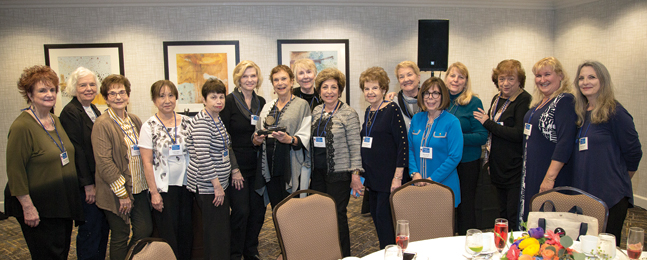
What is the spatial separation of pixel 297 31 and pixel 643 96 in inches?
184

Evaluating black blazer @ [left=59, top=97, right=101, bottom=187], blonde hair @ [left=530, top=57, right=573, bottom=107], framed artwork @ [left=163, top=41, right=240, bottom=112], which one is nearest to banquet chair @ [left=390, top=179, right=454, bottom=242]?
blonde hair @ [left=530, top=57, right=573, bottom=107]

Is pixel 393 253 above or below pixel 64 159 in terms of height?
→ below

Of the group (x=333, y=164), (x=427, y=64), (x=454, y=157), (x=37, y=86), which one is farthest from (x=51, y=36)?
(x=454, y=157)

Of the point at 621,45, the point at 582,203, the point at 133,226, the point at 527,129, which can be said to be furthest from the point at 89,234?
the point at 621,45

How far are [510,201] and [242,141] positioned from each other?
8.05 ft

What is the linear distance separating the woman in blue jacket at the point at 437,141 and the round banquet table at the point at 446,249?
0.88 m

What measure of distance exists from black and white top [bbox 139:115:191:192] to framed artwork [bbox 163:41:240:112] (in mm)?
2753

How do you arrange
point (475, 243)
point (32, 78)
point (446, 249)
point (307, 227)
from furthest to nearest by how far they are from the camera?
point (32, 78)
point (307, 227)
point (446, 249)
point (475, 243)

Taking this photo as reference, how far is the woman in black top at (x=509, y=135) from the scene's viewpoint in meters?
3.27

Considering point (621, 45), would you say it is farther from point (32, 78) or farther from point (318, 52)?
point (32, 78)

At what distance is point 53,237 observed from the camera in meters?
2.72

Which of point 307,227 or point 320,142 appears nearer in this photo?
point 307,227

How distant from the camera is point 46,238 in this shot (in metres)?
2.69

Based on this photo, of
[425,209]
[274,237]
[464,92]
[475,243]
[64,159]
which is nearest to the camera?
[475,243]
